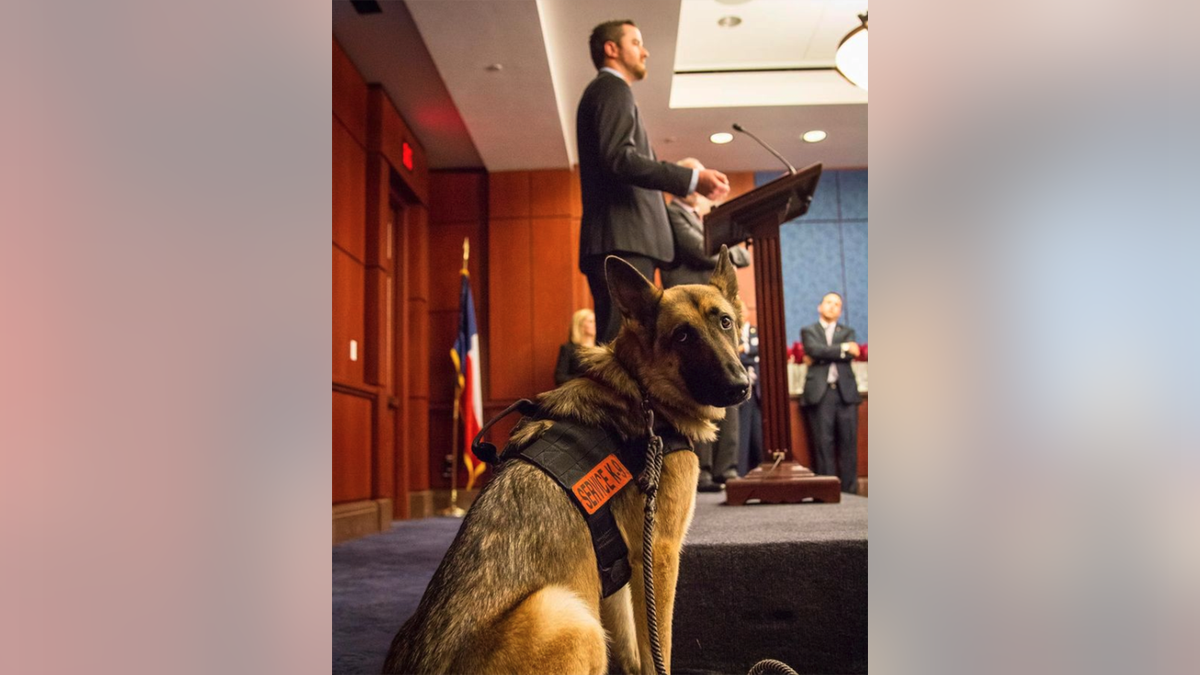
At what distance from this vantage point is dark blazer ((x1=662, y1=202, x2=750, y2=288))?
1440 mm

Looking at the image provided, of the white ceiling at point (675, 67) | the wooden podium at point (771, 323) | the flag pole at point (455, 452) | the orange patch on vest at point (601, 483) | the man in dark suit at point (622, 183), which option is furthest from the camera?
the flag pole at point (455, 452)

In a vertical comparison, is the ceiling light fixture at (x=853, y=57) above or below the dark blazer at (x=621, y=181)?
above

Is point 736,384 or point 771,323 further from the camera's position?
point 771,323

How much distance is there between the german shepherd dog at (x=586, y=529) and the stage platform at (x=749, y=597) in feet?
0.72

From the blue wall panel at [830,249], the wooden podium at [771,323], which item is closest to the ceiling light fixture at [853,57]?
the blue wall panel at [830,249]

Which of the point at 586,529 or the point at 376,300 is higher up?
the point at 376,300

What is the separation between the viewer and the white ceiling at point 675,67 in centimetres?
129

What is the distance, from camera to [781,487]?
2.02m

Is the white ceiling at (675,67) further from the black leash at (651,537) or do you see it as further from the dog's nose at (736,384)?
the black leash at (651,537)

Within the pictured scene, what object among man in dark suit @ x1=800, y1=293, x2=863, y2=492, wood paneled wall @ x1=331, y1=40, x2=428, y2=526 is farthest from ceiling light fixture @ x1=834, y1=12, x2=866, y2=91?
wood paneled wall @ x1=331, y1=40, x2=428, y2=526

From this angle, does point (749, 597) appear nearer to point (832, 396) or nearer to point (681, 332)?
point (681, 332)

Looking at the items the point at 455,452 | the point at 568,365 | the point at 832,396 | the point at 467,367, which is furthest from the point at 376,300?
the point at 568,365
